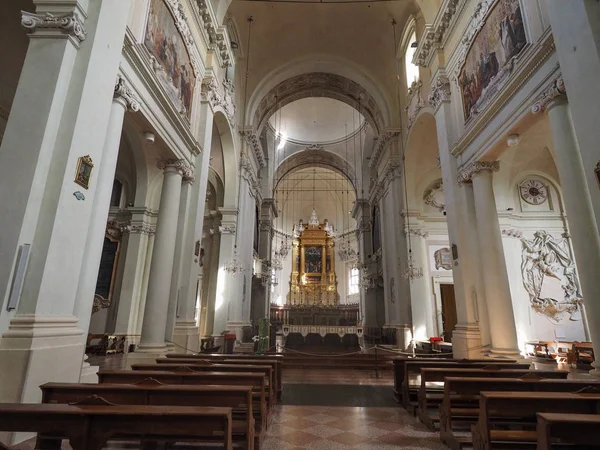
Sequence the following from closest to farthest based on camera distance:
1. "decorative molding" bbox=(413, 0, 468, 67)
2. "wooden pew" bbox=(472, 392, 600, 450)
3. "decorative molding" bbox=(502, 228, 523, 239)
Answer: "wooden pew" bbox=(472, 392, 600, 450), "decorative molding" bbox=(413, 0, 468, 67), "decorative molding" bbox=(502, 228, 523, 239)

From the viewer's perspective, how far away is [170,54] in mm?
6391

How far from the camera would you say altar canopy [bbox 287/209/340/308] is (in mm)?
25016

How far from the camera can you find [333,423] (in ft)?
12.8

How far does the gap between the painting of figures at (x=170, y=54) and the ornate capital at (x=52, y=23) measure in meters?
1.88

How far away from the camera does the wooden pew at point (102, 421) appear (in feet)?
5.65

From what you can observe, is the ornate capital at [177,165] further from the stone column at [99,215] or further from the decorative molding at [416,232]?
the decorative molding at [416,232]

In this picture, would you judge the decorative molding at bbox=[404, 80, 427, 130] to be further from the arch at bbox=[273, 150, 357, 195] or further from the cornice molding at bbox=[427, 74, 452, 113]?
the arch at bbox=[273, 150, 357, 195]

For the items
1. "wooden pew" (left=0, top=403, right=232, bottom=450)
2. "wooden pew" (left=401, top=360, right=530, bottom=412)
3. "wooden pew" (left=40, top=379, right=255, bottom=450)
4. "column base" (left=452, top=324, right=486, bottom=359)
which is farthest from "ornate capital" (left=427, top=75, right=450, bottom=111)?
"wooden pew" (left=0, top=403, right=232, bottom=450)

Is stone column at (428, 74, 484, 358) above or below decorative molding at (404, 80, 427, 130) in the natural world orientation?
below

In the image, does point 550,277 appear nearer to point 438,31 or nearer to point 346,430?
point 438,31

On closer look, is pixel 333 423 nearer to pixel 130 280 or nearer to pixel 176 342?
pixel 176 342

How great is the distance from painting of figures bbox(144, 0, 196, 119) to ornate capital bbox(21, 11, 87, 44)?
74.1 inches

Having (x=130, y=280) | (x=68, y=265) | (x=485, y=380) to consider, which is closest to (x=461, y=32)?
(x=485, y=380)

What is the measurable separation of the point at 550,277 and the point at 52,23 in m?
11.4
